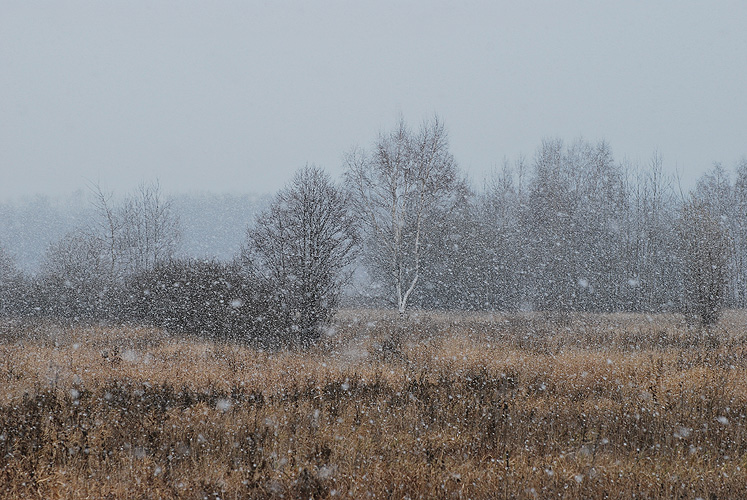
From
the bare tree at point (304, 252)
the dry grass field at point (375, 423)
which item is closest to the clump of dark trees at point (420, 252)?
the bare tree at point (304, 252)

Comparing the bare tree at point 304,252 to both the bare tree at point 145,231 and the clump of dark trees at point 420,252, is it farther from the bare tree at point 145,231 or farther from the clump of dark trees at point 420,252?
the bare tree at point 145,231

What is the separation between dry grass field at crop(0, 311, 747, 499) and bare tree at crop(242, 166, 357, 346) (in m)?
1.81

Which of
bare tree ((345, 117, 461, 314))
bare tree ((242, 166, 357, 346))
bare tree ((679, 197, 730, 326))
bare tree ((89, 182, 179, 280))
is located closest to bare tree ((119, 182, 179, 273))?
bare tree ((89, 182, 179, 280))

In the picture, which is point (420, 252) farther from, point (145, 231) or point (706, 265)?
point (145, 231)

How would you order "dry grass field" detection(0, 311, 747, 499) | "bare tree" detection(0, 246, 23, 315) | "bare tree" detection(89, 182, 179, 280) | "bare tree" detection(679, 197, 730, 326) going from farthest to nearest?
1. "bare tree" detection(89, 182, 179, 280)
2. "bare tree" detection(0, 246, 23, 315)
3. "bare tree" detection(679, 197, 730, 326)
4. "dry grass field" detection(0, 311, 747, 499)

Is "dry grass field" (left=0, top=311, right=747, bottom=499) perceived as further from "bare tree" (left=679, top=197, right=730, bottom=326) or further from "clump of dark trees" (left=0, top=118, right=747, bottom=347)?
"bare tree" (left=679, top=197, right=730, bottom=326)

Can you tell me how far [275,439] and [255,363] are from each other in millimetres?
4280

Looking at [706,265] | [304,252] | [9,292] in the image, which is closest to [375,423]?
[304,252]

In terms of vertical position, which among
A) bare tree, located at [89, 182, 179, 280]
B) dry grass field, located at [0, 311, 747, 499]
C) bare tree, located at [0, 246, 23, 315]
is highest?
bare tree, located at [89, 182, 179, 280]

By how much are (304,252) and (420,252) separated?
45.7 ft

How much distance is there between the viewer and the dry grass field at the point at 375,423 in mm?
4543

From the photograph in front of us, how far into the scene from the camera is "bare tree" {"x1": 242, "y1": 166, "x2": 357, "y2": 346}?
40.7 feet

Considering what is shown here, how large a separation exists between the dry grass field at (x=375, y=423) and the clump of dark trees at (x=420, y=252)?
3.03 m

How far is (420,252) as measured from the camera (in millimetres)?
25656
